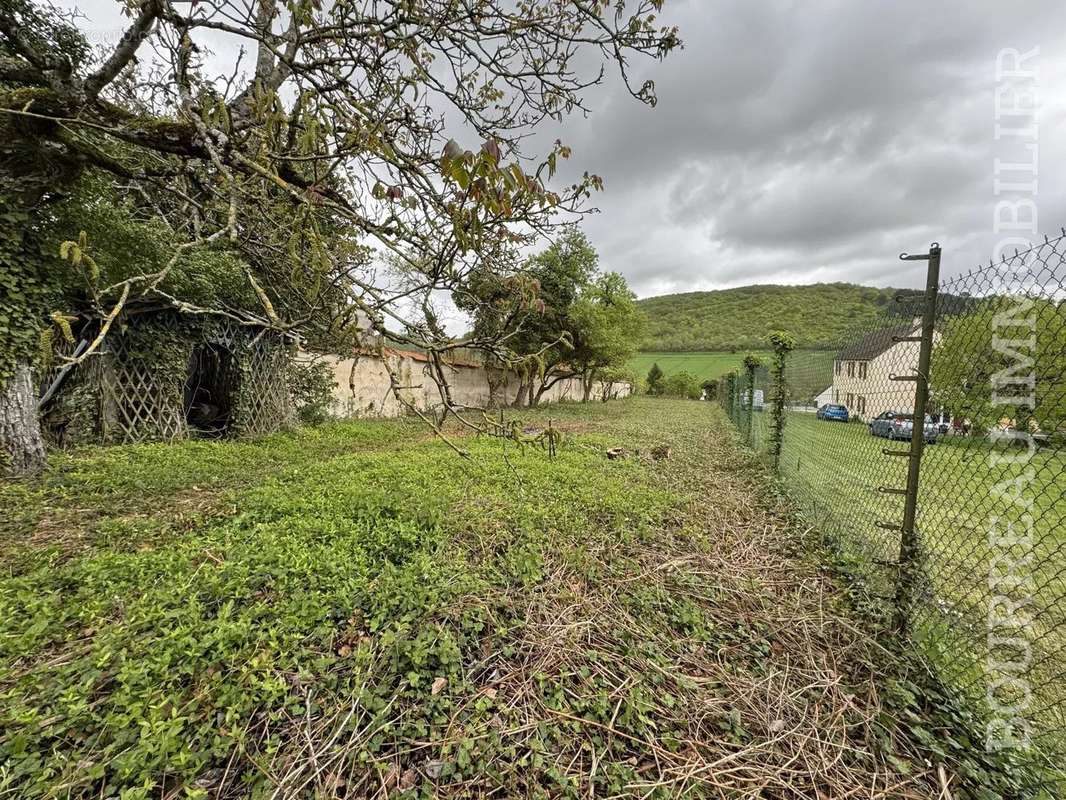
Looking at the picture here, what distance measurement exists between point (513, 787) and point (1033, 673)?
A: 244 centimetres

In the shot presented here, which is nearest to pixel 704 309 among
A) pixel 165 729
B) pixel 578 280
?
pixel 578 280

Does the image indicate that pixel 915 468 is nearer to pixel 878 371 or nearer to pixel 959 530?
pixel 959 530

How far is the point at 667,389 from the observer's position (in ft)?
112

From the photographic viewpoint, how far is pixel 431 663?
184 centimetres

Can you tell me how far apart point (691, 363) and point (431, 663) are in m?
36.7

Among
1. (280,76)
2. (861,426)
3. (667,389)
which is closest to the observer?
(861,426)

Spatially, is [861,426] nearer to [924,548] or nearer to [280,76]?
[924,548]

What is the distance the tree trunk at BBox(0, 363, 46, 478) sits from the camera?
3.91 metres

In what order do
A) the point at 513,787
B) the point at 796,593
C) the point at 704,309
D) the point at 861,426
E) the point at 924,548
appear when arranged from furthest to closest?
the point at 704,309, the point at 861,426, the point at 796,593, the point at 924,548, the point at 513,787

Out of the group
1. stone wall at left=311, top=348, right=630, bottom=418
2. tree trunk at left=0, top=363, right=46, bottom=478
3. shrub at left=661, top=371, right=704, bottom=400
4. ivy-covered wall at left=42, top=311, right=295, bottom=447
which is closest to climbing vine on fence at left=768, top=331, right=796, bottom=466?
stone wall at left=311, top=348, right=630, bottom=418

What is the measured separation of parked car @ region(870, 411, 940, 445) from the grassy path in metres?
1.05

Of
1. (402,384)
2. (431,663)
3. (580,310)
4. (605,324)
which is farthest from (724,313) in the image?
(431,663)

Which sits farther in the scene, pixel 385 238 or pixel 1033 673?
pixel 1033 673

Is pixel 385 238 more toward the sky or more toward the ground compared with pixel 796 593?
more toward the sky
